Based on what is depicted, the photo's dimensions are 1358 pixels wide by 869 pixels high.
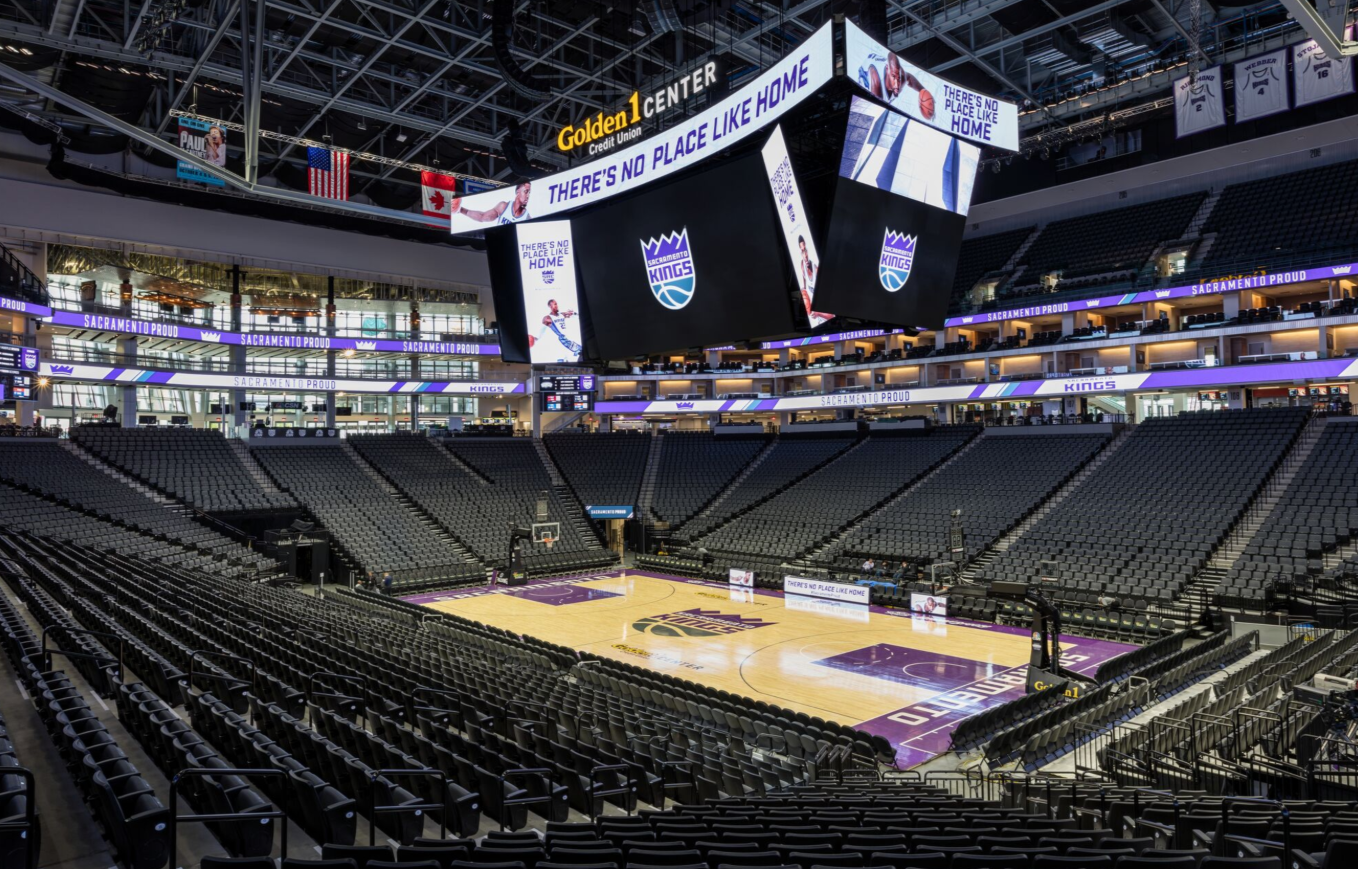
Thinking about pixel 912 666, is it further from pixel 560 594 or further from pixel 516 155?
pixel 516 155

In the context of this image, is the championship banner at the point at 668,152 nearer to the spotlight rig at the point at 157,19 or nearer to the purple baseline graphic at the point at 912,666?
the spotlight rig at the point at 157,19

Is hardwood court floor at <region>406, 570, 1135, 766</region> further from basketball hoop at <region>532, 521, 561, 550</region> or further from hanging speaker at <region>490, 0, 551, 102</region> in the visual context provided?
hanging speaker at <region>490, 0, 551, 102</region>

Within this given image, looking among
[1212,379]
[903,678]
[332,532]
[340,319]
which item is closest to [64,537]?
[332,532]

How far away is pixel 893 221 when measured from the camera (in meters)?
14.2

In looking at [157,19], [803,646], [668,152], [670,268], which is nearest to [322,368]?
[157,19]

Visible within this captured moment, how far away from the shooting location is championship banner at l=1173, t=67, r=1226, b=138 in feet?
74.3

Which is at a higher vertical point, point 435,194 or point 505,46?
point 505,46

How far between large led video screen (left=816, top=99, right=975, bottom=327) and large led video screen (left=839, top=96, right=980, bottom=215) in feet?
0.05

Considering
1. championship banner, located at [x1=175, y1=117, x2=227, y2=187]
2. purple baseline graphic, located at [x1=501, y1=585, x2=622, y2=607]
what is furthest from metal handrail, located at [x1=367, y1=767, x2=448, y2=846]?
purple baseline graphic, located at [x1=501, y1=585, x2=622, y2=607]

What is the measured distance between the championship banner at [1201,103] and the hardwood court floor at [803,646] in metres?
14.5

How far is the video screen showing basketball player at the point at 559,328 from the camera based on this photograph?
664 inches

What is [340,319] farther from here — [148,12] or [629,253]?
[629,253]

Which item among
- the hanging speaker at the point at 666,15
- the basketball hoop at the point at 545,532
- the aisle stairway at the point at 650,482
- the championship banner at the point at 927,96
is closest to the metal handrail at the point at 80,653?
the championship banner at the point at 927,96

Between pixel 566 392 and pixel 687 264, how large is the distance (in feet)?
80.3
